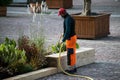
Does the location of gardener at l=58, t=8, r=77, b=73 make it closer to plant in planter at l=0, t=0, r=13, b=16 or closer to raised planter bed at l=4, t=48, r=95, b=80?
raised planter bed at l=4, t=48, r=95, b=80

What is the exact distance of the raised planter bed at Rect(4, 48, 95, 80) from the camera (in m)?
8.85

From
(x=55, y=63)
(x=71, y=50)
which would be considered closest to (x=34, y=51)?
(x=55, y=63)

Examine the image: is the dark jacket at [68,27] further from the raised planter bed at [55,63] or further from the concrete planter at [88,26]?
the concrete planter at [88,26]

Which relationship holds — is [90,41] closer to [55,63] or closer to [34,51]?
[55,63]

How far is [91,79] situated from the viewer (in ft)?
29.9

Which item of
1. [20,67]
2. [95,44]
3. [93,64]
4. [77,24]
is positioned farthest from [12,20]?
[20,67]

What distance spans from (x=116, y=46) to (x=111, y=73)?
13.1 ft

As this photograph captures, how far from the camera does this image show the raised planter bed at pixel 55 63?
885 cm

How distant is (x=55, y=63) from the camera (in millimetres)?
9703

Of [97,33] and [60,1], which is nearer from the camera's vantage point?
[97,33]

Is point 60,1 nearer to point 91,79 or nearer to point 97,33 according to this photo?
point 97,33

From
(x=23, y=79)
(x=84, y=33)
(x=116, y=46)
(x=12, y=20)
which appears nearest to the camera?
(x=23, y=79)

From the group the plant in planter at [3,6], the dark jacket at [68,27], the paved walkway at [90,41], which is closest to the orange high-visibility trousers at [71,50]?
the dark jacket at [68,27]

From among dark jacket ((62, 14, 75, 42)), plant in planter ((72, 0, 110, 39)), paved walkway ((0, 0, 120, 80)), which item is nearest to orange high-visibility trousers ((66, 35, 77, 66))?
dark jacket ((62, 14, 75, 42))
